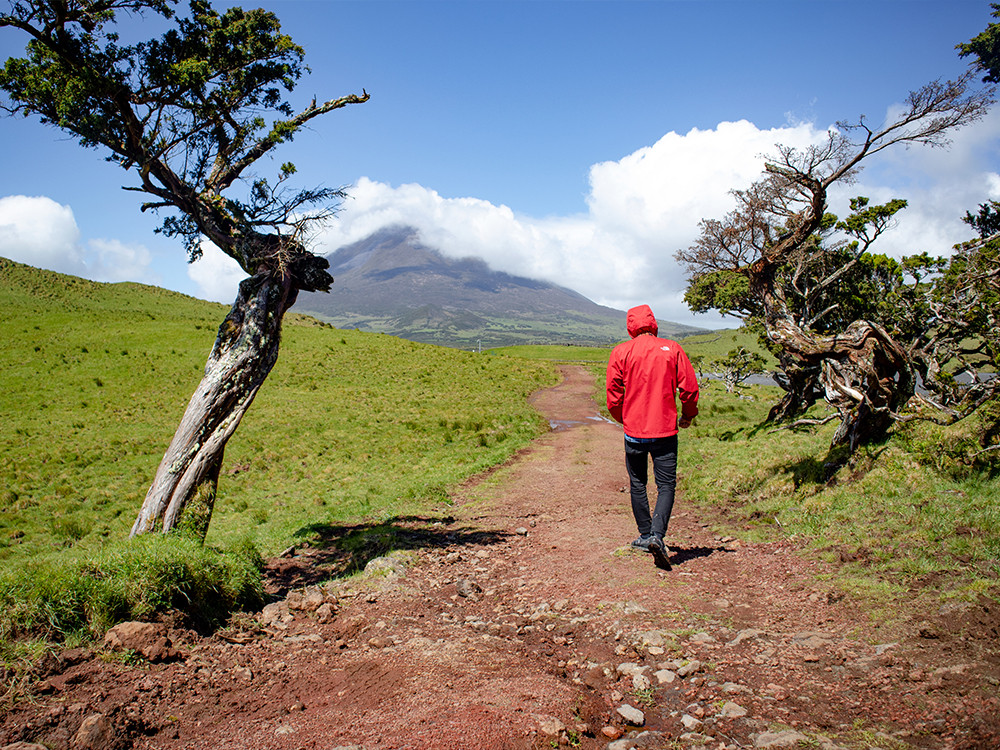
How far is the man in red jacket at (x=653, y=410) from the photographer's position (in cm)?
604

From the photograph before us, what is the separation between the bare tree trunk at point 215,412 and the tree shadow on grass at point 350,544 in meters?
1.43

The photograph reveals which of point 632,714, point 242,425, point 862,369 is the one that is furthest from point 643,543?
point 242,425

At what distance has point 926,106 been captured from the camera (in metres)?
8.91

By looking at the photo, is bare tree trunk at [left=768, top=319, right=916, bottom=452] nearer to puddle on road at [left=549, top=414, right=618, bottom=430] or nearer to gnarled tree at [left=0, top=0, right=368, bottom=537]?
gnarled tree at [left=0, top=0, right=368, bottom=537]

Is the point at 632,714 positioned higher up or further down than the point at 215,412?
further down

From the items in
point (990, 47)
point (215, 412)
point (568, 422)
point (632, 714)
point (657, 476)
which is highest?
point (990, 47)

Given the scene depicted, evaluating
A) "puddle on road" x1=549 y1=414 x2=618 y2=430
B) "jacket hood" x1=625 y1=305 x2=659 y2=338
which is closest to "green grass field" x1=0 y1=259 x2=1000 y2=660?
"puddle on road" x1=549 y1=414 x2=618 y2=430

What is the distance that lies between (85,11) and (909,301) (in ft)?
55.8

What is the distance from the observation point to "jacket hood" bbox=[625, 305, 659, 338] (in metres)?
6.54

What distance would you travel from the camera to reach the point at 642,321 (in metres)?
6.54

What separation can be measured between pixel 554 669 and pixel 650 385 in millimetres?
3180

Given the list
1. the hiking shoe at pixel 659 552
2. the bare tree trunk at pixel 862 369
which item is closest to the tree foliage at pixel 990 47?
the bare tree trunk at pixel 862 369

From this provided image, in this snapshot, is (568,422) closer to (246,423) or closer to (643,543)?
(246,423)

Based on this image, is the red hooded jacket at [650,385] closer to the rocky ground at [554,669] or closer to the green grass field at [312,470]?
the rocky ground at [554,669]
